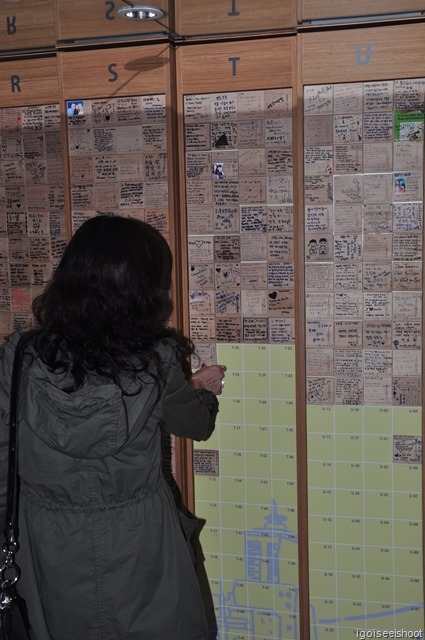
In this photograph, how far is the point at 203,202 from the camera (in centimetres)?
307

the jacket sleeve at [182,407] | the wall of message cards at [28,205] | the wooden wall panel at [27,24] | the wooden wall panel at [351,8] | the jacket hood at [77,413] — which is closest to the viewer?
the jacket hood at [77,413]

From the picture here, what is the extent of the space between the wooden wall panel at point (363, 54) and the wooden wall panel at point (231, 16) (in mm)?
118

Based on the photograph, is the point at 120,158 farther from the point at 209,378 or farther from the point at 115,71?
the point at 209,378

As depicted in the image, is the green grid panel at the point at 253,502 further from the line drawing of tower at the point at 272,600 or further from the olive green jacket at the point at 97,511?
the olive green jacket at the point at 97,511

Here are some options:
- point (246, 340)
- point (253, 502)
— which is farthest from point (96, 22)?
point (253, 502)

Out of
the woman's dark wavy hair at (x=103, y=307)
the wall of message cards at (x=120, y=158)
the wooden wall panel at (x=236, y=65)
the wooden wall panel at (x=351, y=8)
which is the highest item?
the wooden wall panel at (x=351, y=8)

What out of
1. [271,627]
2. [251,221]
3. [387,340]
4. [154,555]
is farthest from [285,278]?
[271,627]

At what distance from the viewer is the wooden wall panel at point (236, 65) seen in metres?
2.91

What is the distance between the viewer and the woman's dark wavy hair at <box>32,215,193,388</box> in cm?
215

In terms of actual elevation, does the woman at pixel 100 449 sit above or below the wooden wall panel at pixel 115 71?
below

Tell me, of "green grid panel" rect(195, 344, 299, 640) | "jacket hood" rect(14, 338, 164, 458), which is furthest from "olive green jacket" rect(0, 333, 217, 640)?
"green grid panel" rect(195, 344, 299, 640)

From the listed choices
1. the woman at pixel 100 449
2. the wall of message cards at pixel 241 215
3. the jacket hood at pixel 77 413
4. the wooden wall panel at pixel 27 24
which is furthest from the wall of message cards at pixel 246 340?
the jacket hood at pixel 77 413

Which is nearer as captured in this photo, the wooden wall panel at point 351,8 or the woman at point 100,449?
the woman at point 100,449

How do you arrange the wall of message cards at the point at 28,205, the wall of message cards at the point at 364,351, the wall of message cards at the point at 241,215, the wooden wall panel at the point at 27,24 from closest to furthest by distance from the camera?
1. the wall of message cards at the point at 364,351
2. the wall of message cards at the point at 241,215
3. the wooden wall panel at the point at 27,24
4. the wall of message cards at the point at 28,205
